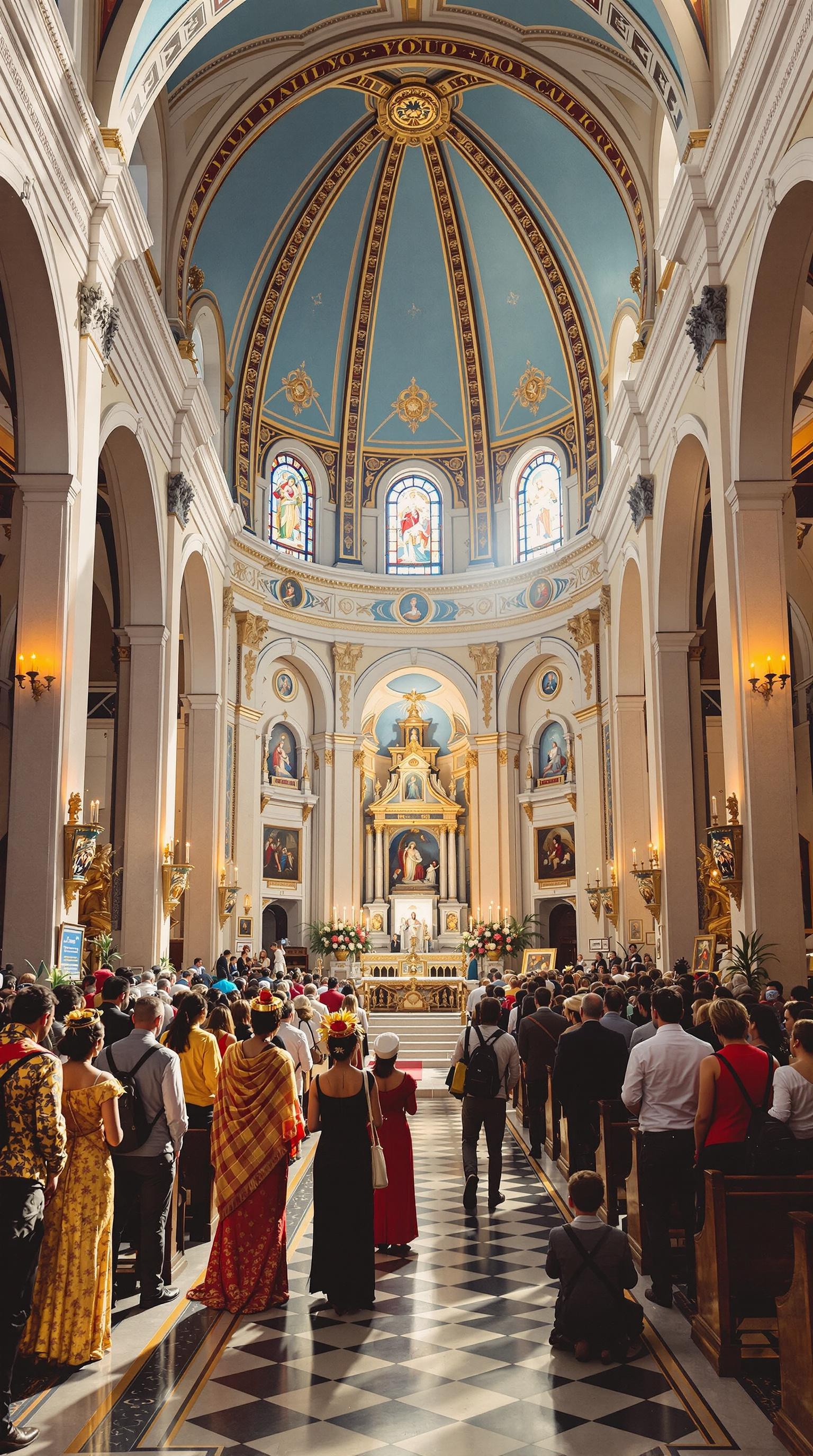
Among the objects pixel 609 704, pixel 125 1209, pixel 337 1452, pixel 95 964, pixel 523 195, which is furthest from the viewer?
pixel 523 195

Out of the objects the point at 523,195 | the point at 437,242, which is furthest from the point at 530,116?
the point at 437,242

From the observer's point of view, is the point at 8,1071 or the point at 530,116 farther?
the point at 530,116

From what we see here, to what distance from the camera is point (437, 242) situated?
1110 inches

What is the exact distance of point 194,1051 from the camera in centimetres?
782

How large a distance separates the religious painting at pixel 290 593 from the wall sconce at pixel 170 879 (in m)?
11.4

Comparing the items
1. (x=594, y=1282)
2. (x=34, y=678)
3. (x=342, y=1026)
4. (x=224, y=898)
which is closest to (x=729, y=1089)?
(x=594, y=1282)

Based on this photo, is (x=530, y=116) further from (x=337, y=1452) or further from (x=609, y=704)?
(x=337, y=1452)

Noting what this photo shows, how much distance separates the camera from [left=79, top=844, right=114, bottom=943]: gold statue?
1297 cm

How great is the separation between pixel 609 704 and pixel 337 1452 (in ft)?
65.3

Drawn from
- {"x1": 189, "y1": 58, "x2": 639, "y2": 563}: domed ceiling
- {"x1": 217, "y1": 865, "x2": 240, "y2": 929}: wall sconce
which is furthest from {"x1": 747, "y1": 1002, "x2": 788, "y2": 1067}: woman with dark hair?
{"x1": 189, "y1": 58, "x2": 639, "y2": 563}: domed ceiling

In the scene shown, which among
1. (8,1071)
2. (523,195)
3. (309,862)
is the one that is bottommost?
(8,1071)

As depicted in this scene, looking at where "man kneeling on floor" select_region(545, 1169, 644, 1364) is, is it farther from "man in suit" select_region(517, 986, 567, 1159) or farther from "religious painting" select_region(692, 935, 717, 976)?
"religious painting" select_region(692, 935, 717, 976)

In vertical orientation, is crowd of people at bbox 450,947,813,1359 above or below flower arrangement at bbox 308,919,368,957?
below

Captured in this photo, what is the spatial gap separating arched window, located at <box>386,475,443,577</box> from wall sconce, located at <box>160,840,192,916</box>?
48.0ft
